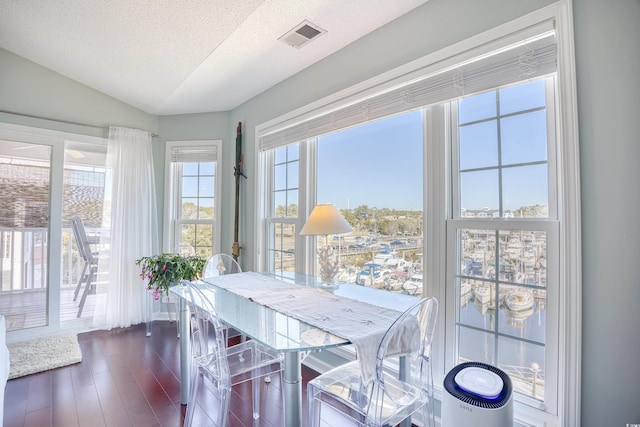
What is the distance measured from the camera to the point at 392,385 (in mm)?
1541

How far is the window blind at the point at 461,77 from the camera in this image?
1.50 m

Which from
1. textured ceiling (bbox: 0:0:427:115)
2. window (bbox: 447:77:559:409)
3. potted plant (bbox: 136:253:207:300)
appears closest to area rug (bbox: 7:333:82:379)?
potted plant (bbox: 136:253:207:300)

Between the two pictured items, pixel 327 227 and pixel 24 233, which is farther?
pixel 24 233

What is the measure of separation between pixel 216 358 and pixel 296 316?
499 mm

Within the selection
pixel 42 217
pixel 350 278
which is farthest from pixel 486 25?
pixel 42 217

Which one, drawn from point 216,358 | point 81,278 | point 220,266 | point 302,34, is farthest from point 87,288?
point 302,34

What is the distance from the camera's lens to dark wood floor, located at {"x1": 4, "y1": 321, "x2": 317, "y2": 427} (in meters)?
1.98

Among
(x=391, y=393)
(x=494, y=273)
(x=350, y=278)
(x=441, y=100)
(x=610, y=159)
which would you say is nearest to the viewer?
(x=610, y=159)

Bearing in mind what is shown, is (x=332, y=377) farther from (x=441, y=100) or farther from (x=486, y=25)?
(x=486, y=25)

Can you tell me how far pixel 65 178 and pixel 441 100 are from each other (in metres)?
3.98

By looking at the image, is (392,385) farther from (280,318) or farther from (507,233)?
(507,233)

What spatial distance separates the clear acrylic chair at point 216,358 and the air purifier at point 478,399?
0.83 m

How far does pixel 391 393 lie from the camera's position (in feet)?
4.85

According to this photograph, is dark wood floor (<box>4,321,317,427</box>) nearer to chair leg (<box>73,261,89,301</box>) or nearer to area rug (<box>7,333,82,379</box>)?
area rug (<box>7,333,82,379</box>)
